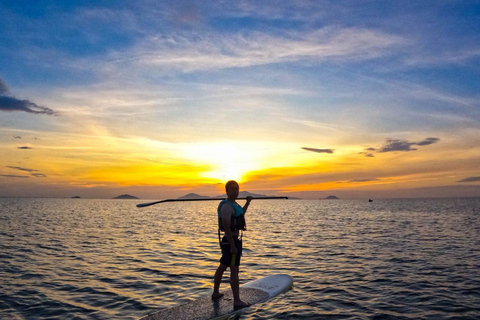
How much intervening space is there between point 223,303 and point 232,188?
3279 millimetres

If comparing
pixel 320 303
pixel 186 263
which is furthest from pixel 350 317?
pixel 186 263

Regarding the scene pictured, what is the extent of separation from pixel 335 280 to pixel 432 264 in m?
6.08

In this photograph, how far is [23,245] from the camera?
2220 centimetres

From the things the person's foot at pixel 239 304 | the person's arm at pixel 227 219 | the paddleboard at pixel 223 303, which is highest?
the person's arm at pixel 227 219


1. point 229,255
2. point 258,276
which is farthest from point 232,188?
point 258,276

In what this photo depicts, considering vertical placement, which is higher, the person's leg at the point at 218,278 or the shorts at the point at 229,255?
the shorts at the point at 229,255

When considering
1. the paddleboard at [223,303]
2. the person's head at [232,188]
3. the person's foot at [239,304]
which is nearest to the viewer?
the paddleboard at [223,303]

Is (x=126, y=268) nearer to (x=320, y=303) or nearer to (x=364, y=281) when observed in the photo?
(x=320, y=303)

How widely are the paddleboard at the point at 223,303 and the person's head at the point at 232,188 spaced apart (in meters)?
2.96

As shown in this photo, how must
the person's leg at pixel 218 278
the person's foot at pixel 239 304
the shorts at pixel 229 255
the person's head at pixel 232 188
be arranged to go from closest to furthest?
the person's head at pixel 232 188, the shorts at pixel 229 255, the person's foot at pixel 239 304, the person's leg at pixel 218 278

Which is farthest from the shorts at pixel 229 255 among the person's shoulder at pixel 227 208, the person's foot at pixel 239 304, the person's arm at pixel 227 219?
the person's foot at pixel 239 304

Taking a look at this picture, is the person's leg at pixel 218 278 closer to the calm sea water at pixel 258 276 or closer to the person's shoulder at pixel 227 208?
the calm sea water at pixel 258 276

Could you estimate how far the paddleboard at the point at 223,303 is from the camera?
8.45 metres

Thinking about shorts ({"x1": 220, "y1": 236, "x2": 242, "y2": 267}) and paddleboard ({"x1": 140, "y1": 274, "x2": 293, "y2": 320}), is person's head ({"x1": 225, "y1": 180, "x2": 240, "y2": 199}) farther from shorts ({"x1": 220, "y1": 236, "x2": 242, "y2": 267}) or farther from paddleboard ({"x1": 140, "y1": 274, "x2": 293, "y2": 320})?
paddleboard ({"x1": 140, "y1": 274, "x2": 293, "y2": 320})
